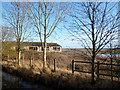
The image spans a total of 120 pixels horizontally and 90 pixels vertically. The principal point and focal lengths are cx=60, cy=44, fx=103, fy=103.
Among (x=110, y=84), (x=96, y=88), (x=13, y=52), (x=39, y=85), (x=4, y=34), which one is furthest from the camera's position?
(x=13, y=52)

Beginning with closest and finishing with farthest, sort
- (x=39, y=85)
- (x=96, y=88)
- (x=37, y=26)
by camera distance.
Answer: (x=96, y=88) < (x=39, y=85) < (x=37, y=26)

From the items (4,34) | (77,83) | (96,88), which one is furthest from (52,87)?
(4,34)

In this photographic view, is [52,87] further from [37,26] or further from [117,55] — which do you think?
[37,26]

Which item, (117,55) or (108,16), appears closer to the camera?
(108,16)

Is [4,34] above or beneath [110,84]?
above

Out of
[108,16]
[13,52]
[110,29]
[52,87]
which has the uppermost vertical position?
[108,16]

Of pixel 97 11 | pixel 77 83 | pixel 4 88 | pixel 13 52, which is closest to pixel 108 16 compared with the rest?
pixel 97 11

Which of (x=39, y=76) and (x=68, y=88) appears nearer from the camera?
(x=68, y=88)

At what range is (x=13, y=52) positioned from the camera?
506 inches

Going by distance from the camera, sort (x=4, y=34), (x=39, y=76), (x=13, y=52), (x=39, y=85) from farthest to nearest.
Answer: (x=13, y=52), (x=4, y=34), (x=39, y=76), (x=39, y=85)

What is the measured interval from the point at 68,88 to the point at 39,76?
1.93 metres

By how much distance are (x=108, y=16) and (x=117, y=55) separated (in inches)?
79.6

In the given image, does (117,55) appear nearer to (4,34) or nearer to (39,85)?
(39,85)

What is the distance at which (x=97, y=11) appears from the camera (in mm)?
4555
